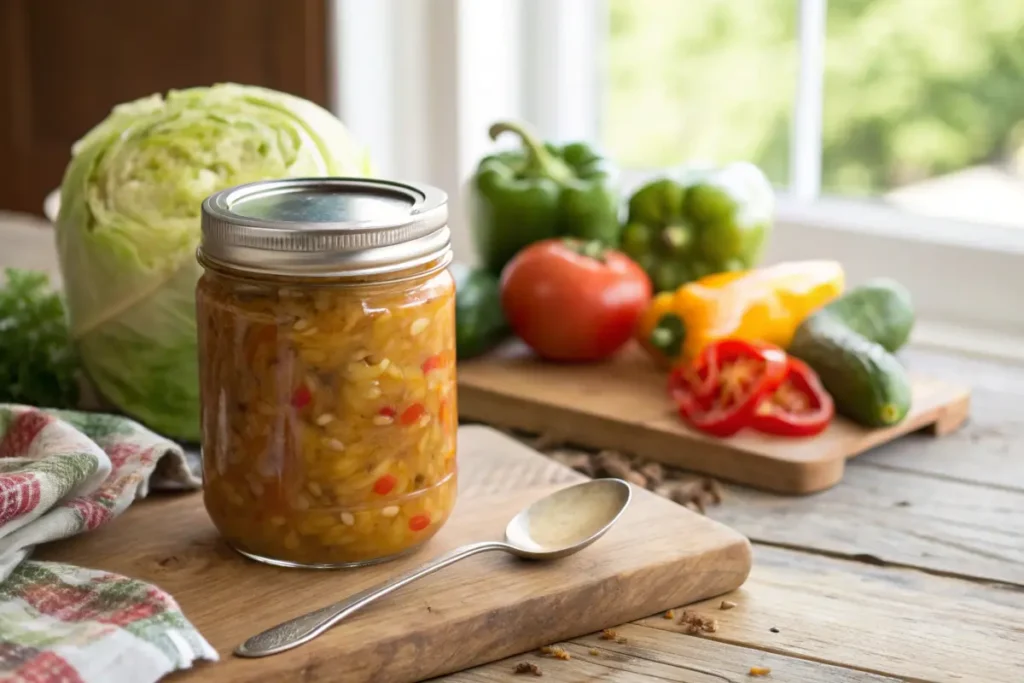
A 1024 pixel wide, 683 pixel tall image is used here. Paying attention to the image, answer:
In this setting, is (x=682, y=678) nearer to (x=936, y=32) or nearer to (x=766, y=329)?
(x=766, y=329)

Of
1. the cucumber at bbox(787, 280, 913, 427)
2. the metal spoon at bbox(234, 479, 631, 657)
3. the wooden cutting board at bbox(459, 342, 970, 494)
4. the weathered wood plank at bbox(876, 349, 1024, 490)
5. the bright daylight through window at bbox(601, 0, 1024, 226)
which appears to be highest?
the bright daylight through window at bbox(601, 0, 1024, 226)

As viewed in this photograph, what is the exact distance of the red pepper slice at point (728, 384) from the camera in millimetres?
1540

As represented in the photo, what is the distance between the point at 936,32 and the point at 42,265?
1755mm

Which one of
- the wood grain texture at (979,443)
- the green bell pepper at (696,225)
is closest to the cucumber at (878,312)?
the wood grain texture at (979,443)

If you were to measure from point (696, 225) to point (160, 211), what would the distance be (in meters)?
0.84

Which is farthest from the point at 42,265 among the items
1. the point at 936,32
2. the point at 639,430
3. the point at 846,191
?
the point at 936,32

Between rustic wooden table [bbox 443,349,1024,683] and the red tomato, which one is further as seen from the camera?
the red tomato

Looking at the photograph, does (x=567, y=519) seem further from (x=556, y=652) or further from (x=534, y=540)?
(x=556, y=652)

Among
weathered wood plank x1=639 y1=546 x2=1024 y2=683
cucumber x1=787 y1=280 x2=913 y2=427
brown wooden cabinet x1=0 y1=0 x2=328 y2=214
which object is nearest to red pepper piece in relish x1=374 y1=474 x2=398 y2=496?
weathered wood plank x1=639 y1=546 x2=1024 y2=683

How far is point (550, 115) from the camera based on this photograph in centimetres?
248

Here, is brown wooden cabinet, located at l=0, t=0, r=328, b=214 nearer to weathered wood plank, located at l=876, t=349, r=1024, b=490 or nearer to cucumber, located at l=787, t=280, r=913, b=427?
cucumber, located at l=787, t=280, r=913, b=427

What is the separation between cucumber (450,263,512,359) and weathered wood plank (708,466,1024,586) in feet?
1.49

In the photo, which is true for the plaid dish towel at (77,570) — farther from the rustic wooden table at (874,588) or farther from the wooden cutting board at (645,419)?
the wooden cutting board at (645,419)

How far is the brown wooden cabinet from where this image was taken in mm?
2648
